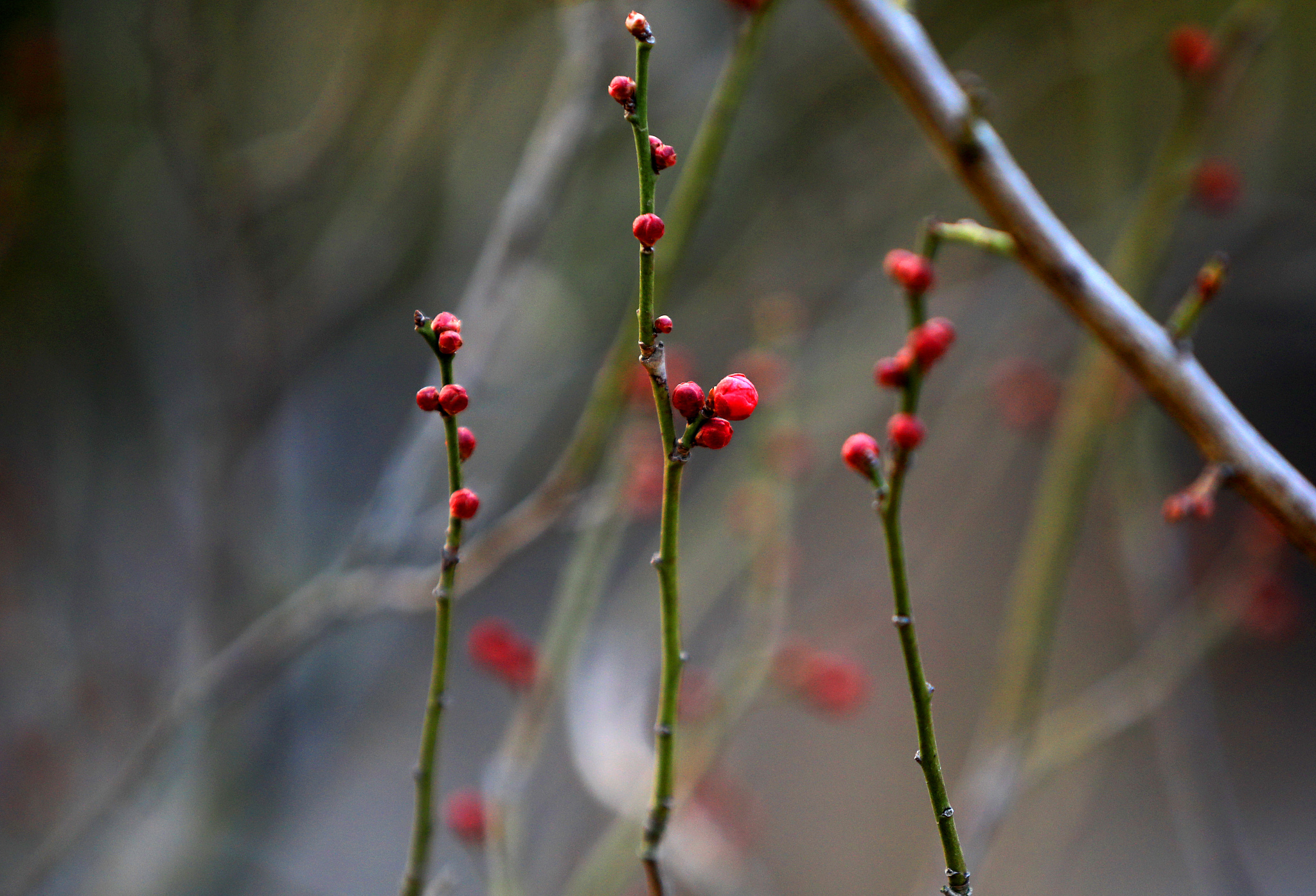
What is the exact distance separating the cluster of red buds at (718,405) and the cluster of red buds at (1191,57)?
520 mm

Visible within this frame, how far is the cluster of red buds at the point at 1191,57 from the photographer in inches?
24.1

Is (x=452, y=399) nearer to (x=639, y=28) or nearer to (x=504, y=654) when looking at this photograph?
(x=639, y=28)

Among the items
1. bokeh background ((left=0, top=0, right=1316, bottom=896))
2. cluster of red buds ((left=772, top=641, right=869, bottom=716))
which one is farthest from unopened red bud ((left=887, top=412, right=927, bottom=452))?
cluster of red buds ((left=772, top=641, right=869, bottom=716))

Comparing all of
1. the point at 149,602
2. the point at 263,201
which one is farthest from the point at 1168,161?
the point at 149,602

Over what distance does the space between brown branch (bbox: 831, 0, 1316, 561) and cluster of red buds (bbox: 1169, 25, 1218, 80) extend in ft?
0.90

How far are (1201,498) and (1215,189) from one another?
21.9 inches

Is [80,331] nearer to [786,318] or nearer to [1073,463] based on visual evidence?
[786,318]

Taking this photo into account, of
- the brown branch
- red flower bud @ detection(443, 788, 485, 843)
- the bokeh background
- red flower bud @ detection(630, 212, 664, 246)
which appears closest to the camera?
red flower bud @ detection(630, 212, 664, 246)

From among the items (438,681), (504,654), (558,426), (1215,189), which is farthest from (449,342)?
(558,426)

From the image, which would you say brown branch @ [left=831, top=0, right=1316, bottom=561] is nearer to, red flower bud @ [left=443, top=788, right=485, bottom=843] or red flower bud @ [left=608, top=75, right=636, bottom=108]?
red flower bud @ [left=608, top=75, right=636, bottom=108]

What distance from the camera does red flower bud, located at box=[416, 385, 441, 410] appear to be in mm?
289

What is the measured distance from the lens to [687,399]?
11.0 inches

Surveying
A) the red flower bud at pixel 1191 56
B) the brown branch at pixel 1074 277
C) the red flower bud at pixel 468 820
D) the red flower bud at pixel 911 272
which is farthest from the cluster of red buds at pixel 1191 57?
the red flower bud at pixel 468 820

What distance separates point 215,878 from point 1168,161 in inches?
51.0
